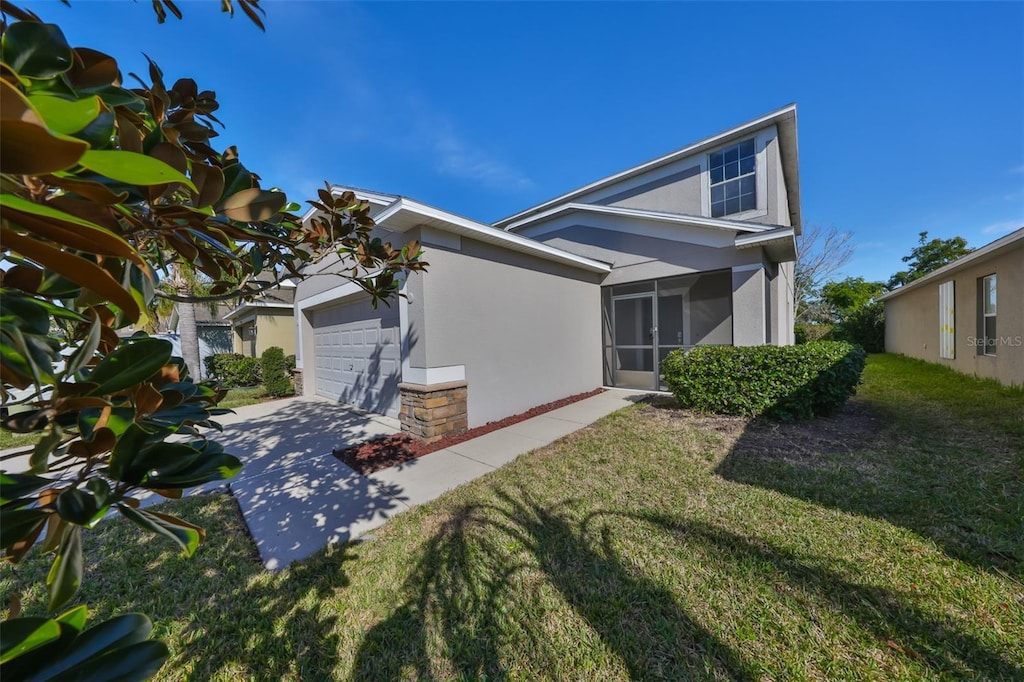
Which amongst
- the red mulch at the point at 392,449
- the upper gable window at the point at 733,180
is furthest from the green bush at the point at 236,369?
the upper gable window at the point at 733,180

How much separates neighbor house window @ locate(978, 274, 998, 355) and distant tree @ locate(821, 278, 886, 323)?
16.9 metres

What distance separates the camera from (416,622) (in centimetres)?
230

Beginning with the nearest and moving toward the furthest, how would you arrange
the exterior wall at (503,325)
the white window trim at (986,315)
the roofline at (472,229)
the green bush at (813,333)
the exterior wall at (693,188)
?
the roofline at (472,229)
the exterior wall at (503,325)
the white window trim at (986,315)
the exterior wall at (693,188)
the green bush at (813,333)

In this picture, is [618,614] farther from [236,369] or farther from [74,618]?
[236,369]

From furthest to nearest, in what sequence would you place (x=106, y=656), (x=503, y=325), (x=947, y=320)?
(x=947, y=320), (x=503, y=325), (x=106, y=656)

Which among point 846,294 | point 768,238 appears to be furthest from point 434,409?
point 846,294

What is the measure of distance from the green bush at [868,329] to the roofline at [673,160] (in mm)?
9957

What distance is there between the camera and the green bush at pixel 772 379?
588 cm

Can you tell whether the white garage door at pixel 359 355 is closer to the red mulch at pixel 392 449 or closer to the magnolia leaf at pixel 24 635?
the red mulch at pixel 392 449

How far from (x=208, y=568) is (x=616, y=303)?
886 centimetres

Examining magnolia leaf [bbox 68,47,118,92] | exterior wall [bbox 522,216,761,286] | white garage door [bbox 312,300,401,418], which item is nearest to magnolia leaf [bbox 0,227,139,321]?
magnolia leaf [bbox 68,47,118,92]

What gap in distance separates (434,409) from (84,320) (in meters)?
4.94

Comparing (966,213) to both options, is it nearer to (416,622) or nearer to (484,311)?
(484,311)

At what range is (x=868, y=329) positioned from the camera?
64.3ft
